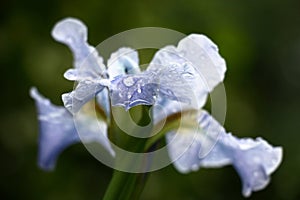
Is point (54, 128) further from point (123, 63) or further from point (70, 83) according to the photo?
point (70, 83)

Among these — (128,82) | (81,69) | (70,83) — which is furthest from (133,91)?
(70,83)

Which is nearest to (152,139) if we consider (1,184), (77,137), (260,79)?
(77,137)

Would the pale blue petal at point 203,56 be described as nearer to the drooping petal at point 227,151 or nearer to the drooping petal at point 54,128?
the drooping petal at point 227,151

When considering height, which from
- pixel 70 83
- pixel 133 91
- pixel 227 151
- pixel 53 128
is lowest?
pixel 70 83

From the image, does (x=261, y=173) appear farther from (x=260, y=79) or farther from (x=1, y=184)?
(x=260, y=79)

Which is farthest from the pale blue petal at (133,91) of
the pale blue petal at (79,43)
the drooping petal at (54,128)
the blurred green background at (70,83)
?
the blurred green background at (70,83)

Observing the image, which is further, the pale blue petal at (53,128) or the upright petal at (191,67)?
the pale blue petal at (53,128)

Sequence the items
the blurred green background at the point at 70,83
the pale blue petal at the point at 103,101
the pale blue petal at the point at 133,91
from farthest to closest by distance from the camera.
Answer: the blurred green background at the point at 70,83 < the pale blue petal at the point at 103,101 < the pale blue petal at the point at 133,91
